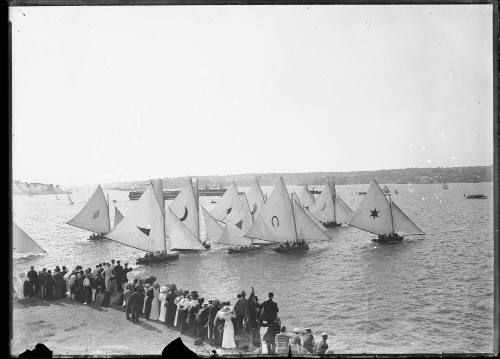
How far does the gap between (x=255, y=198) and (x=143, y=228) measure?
63.7 inches

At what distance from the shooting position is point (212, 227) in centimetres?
590

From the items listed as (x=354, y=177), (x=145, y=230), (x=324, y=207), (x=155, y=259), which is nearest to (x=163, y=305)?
(x=155, y=259)

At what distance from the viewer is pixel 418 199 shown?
5.51 meters

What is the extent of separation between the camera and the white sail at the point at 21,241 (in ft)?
18.0

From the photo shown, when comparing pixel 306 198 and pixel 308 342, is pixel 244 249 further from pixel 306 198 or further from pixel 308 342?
pixel 308 342

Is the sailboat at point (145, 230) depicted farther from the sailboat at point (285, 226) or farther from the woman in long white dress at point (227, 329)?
the sailboat at point (285, 226)

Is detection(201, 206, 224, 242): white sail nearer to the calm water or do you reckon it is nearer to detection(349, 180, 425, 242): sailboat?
the calm water

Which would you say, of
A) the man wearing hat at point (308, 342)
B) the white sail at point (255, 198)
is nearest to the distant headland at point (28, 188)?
the white sail at point (255, 198)

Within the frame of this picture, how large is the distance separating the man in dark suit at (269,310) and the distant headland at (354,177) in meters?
1.56

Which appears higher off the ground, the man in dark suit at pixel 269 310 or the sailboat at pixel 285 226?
the sailboat at pixel 285 226

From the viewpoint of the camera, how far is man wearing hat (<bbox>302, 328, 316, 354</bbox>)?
5.30m

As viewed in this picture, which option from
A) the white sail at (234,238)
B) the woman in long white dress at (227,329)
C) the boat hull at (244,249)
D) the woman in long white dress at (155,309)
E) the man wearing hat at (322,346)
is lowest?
the man wearing hat at (322,346)

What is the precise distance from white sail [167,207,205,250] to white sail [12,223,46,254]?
1747 millimetres

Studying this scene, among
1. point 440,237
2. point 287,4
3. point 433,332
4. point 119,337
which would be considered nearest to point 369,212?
point 440,237
